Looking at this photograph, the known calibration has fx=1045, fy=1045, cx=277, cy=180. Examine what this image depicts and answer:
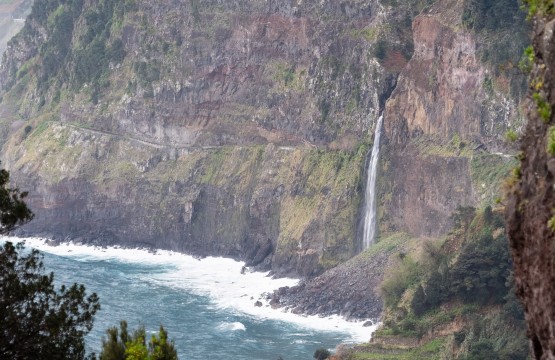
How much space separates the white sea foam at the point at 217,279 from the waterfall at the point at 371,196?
7454 mm

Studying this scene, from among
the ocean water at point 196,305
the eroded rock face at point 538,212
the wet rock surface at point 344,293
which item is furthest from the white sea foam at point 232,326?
the eroded rock face at point 538,212

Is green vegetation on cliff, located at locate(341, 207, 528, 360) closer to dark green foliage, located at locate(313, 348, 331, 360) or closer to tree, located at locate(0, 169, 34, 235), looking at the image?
dark green foliage, located at locate(313, 348, 331, 360)

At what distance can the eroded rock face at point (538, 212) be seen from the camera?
49.1ft

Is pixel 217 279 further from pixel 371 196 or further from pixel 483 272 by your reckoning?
pixel 483 272

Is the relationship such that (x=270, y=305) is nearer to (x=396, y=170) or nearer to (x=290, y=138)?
(x=396, y=170)

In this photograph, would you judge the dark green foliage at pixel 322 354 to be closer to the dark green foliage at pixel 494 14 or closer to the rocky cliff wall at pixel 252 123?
the rocky cliff wall at pixel 252 123

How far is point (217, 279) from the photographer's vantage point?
92.1 metres

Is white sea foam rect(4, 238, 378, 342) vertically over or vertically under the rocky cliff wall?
under

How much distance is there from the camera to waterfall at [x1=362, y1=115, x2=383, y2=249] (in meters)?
85.8

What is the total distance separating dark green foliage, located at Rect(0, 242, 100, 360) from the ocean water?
38.0 m

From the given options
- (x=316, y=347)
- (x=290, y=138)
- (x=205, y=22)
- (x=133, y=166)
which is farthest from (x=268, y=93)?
(x=316, y=347)

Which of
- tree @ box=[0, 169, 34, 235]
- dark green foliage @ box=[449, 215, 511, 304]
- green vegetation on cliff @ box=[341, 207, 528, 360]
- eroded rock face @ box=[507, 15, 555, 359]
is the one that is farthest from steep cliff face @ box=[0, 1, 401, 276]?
eroded rock face @ box=[507, 15, 555, 359]

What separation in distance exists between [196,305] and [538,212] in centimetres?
7000

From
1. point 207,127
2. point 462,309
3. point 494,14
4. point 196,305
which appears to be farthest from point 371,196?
point 462,309
